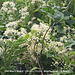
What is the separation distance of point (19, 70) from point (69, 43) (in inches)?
27.3

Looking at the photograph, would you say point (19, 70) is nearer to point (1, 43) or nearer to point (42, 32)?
point (1, 43)

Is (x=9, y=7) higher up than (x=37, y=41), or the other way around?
(x=9, y=7)

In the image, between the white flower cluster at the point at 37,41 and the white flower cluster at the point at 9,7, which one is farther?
the white flower cluster at the point at 9,7

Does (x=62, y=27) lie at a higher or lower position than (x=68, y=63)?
higher

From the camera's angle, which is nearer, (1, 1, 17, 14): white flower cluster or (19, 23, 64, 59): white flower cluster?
(19, 23, 64, 59): white flower cluster

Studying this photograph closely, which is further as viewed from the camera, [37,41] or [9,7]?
[9,7]

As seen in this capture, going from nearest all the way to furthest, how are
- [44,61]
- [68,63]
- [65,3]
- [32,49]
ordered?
[68,63] < [32,49] < [44,61] < [65,3]

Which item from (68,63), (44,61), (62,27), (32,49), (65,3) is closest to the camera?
(68,63)

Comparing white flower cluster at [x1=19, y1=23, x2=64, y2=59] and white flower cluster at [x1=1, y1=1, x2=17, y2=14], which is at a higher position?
white flower cluster at [x1=1, y1=1, x2=17, y2=14]

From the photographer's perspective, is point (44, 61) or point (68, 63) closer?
point (68, 63)

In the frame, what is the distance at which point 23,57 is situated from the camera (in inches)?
53.0

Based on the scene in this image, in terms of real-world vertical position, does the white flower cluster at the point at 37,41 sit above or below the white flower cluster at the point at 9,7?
below

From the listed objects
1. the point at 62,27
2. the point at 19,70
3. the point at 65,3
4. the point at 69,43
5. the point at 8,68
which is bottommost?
the point at 19,70

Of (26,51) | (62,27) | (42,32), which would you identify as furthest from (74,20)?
(26,51)
